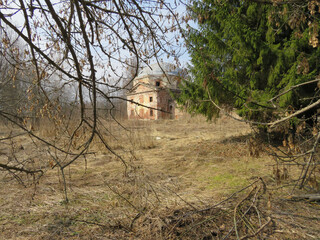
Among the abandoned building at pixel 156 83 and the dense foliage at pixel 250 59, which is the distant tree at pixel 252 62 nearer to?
the dense foliage at pixel 250 59

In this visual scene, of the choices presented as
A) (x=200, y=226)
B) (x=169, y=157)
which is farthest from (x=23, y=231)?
(x=169, y=157)

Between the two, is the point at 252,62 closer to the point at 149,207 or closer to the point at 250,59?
the point at 250,59

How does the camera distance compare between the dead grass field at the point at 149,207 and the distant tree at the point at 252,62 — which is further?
the distant tree at the point at 252,62

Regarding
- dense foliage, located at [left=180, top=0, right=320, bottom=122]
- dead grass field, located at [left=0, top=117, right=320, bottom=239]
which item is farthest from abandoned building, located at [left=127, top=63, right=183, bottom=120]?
dense foliage, located at [left=180, top=0, right=320, bottom=122]

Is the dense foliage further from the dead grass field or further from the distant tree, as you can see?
the dead grass field

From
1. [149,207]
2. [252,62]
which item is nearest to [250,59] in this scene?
[252,62]

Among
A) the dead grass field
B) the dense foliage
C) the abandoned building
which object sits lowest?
the dead grass field

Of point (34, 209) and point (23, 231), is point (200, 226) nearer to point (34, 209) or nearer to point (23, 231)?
point (23, 231)

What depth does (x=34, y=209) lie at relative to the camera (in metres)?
2.96

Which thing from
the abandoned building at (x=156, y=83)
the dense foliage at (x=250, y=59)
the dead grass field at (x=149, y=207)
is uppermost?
the dense foliage at (x=250, y=59)

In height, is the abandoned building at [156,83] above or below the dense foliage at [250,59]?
below

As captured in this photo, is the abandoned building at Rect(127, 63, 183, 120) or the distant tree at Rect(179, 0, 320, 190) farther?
the distant tree at Rect(179, 0, 320, 190)

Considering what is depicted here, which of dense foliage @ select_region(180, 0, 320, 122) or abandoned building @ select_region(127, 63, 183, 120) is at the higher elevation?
dense foliage @ select_region(180, 0, 320, 122)

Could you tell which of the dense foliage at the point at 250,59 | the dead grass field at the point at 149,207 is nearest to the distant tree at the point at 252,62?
the dense foliage at the point at 250,59
